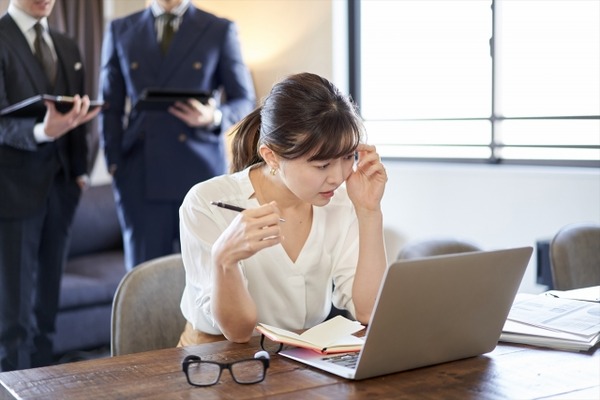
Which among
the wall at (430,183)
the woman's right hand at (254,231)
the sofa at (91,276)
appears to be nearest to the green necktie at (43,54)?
the sofa at (91,276)

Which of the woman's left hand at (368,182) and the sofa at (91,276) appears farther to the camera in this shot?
the sofa at (91,276)

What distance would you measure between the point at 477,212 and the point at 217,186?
2079 mm

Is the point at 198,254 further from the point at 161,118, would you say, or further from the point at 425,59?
the point at 425,59

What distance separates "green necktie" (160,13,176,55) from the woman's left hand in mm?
1562

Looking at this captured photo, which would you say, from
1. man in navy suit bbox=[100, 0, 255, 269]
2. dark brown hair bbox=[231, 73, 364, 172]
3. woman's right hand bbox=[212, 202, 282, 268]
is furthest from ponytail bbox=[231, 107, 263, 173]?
man in navy suit bbox=[100, 0, 255, 269]

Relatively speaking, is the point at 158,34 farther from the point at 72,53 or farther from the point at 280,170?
the point at 280,170

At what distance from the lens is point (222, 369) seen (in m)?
1.36

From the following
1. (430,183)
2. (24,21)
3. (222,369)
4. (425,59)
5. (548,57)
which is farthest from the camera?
(425,59)

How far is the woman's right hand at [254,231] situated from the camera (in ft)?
5.13

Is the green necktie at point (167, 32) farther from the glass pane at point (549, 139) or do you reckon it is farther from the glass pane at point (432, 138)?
the glass pane at point (549, 139)

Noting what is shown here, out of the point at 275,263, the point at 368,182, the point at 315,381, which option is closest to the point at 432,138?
the point at 368,182

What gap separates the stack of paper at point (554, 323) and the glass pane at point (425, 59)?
227 centimetres

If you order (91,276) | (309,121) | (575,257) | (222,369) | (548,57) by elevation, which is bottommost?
(91,276)

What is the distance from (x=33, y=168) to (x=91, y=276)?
1314 millimetres
